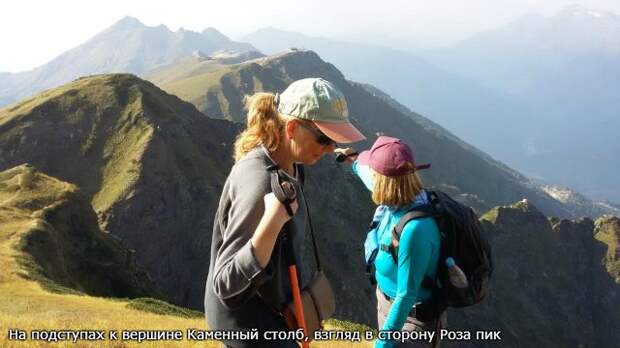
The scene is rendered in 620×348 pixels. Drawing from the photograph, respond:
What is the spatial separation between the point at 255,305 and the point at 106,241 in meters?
36.0

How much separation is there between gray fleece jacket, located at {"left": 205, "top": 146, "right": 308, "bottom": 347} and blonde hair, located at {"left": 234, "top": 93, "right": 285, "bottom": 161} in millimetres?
117

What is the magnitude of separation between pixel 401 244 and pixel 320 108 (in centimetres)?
228

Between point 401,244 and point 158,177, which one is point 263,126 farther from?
point 158,177

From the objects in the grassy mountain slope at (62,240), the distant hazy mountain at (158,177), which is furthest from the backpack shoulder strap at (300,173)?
the distant hazy mountain at (158,177)

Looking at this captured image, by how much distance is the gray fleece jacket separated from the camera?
383 cm

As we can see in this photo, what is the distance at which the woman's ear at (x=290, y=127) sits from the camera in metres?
4.47

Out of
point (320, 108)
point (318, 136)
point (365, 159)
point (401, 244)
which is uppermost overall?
point (320, 108)

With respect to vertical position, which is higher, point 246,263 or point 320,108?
point 320,108

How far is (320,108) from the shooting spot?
4.44 metres

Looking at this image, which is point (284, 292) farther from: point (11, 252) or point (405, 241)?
point (11, 252)

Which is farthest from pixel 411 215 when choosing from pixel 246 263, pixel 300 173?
pixel 246 263

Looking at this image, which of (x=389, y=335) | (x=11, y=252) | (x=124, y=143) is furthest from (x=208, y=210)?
(x=389, y=335)

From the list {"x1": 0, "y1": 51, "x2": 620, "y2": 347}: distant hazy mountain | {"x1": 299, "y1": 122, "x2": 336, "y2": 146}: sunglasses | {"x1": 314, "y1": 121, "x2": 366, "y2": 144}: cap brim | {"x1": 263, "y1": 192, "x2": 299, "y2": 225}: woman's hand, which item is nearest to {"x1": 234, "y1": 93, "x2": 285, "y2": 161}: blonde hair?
{"x1": 299, "y1": 122, "x2": 336, "y2": 146}: sunglasses

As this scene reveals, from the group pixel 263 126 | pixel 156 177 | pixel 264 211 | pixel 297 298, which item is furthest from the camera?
pixel 156 177
